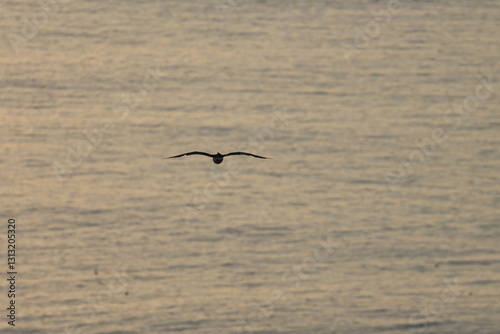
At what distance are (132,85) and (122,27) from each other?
17.2 feet

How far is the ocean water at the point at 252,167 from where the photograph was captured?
1313 inches

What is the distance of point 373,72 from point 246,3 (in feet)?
25.8

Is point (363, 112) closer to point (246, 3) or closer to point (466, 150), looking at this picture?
point (466, 150)

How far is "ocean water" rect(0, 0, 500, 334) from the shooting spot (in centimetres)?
3334

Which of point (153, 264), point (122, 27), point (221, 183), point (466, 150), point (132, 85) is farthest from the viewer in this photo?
point (122, 27)

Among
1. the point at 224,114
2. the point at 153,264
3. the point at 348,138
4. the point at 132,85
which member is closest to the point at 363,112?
the point at 348,138

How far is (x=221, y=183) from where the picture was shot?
38.8 metres

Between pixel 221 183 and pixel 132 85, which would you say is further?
pixel 132 85

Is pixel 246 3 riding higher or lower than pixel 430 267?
lower

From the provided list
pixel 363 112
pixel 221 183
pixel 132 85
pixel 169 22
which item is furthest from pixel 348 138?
pixel 169 22

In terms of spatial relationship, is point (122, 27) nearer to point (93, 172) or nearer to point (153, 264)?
point (93, 172)

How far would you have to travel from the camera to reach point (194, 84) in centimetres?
4559

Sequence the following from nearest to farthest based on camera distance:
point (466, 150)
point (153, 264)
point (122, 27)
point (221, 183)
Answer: point (153, 264), point (221, 183), point (466, 150), point (122, 27)

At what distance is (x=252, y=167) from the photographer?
4025cm
